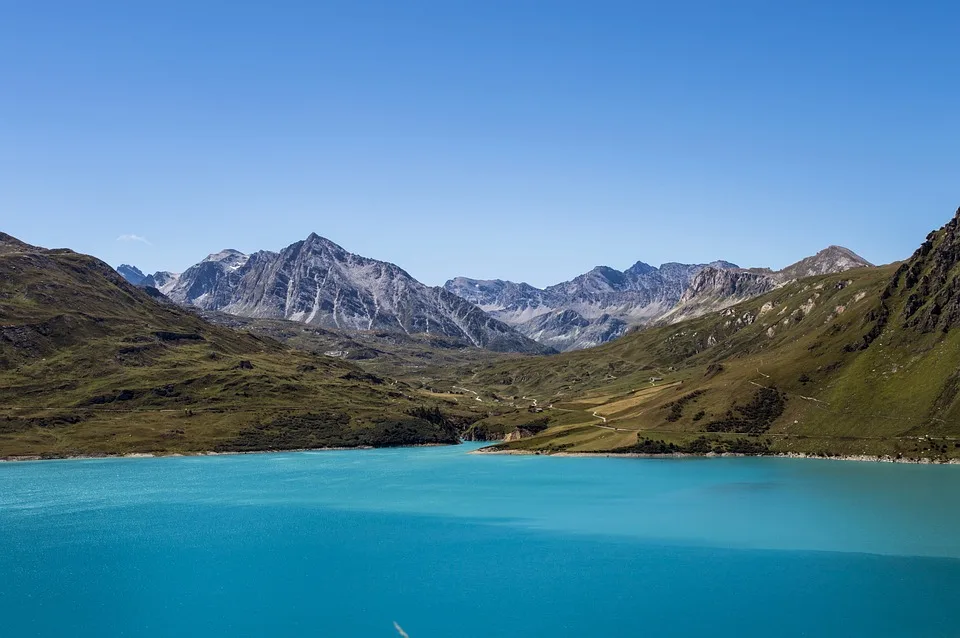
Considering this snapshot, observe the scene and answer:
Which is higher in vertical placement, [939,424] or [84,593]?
[939,424]

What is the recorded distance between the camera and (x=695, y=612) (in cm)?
8162

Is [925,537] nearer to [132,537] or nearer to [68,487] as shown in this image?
[132,537]

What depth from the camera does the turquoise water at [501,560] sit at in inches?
3152

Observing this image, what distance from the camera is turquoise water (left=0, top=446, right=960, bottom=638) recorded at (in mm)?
80062

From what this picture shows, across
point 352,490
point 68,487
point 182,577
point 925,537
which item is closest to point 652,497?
point 925,537

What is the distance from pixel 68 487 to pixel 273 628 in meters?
128

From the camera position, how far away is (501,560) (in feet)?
349

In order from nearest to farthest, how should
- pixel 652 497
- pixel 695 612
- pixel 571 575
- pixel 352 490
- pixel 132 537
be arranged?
pixel 695 612, pixel 571 575, pixel 132 537, pixel 652 497, pixel 352 490

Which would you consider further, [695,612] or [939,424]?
[939,424]

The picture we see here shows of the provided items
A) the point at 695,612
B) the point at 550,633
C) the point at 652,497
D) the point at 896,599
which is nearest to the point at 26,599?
the point at 550,633

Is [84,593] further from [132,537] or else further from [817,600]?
[817,600]

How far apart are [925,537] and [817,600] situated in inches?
1439

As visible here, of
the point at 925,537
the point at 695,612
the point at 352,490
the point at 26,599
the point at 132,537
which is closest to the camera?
the point at 695,612

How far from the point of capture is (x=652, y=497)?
518 ft
